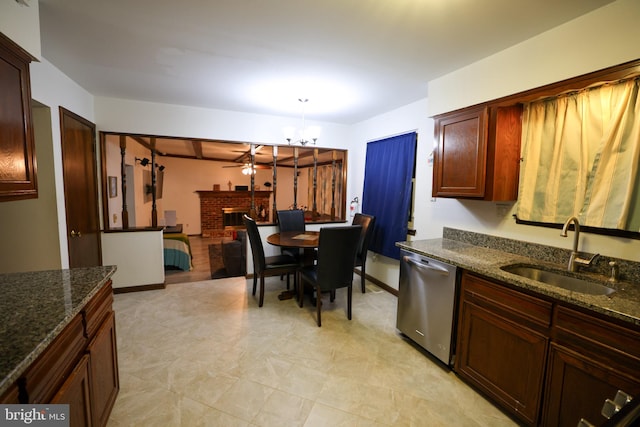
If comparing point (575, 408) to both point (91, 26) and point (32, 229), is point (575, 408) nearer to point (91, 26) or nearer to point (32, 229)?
point (91, 26)

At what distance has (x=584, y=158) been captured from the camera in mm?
1769

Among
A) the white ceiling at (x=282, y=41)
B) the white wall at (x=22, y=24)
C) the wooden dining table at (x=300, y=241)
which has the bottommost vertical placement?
the wooden dining table at (x=300, y=241)

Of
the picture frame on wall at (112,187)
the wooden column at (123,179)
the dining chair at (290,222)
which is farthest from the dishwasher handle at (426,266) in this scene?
the picture frame on wall at (112,187)

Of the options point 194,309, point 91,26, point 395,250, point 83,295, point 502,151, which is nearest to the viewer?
point 83,295

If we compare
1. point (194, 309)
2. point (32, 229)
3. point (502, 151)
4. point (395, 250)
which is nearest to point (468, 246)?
point (502, 151)

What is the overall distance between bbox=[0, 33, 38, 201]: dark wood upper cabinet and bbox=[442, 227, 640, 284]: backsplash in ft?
10.2

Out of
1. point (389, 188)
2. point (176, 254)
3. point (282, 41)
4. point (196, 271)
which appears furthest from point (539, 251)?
point (176, 254)

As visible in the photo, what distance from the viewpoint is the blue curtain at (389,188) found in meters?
3.27

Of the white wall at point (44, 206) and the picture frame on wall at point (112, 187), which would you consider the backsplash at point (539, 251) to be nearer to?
the white wall at point (44, 206)

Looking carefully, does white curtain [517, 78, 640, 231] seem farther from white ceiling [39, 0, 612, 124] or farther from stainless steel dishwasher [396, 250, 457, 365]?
stainless steel dishwasher [396, 250, 457, 365]

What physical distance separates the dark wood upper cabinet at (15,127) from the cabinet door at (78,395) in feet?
2.88

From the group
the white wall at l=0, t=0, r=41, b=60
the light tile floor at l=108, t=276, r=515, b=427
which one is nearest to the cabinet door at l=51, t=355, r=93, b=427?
the light tile floor at l=108, t=276, r=515, b=427

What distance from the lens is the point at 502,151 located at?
6.82 ft

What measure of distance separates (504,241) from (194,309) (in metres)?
3.15
